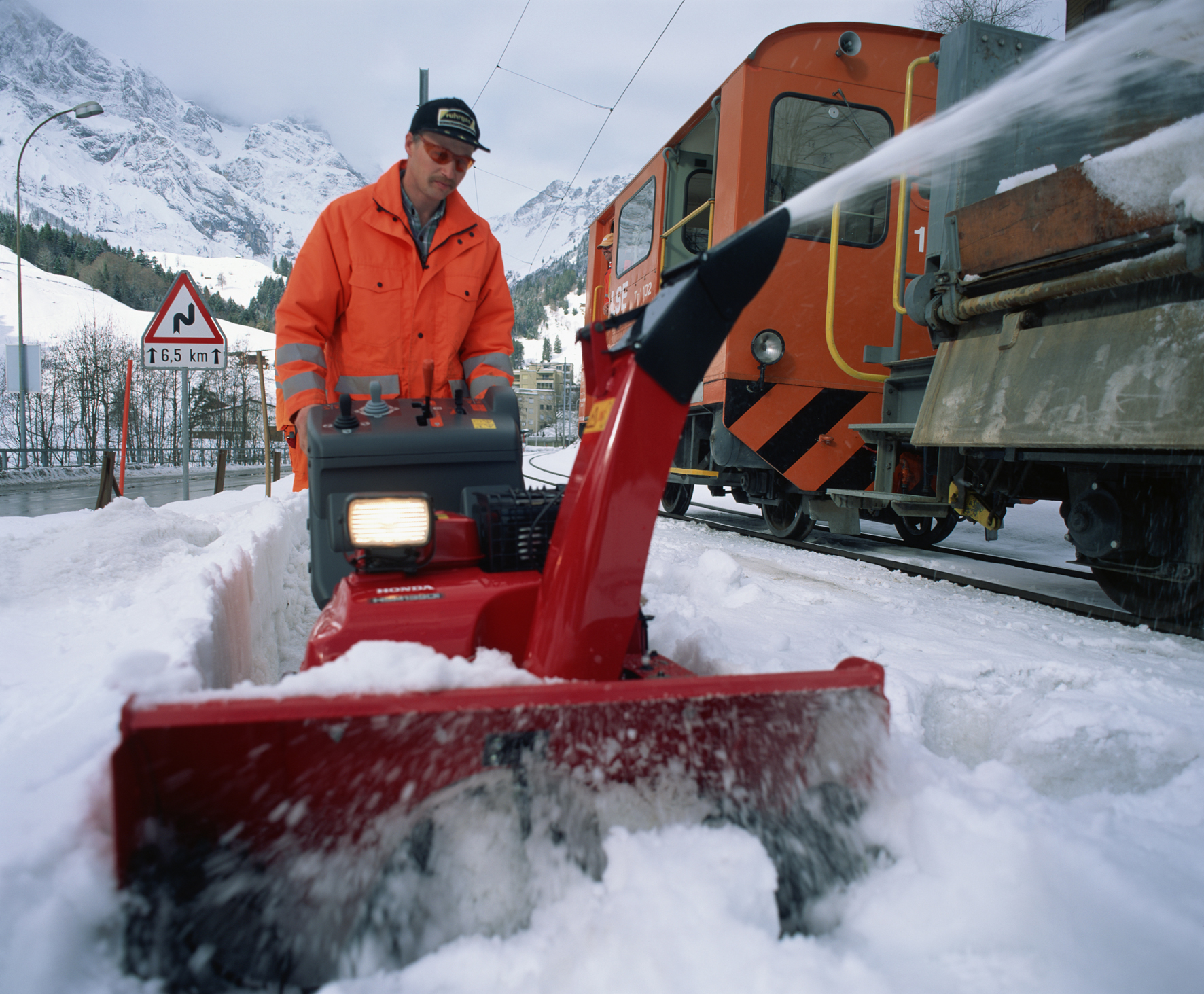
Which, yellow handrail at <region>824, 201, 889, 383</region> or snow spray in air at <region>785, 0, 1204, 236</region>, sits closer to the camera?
snow spray in air at <region>785, 0, 1204, 236</region>

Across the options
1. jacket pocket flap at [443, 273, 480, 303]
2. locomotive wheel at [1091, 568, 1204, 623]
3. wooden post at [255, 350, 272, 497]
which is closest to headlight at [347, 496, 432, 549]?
jacket pocket flap at [443, 273, 480, 303]

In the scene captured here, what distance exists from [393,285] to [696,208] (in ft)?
18.6

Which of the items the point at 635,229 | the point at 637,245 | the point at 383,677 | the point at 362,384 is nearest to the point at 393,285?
the point at 362,384

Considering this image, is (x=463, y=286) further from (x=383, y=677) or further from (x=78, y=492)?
(x=78, y=492)

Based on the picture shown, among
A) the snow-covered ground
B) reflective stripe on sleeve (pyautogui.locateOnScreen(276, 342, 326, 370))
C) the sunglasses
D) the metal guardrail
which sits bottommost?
the metal guardrail

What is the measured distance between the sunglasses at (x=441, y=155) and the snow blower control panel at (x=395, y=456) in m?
0.88

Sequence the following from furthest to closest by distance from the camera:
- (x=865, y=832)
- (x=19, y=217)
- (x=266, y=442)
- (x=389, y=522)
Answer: (x=19, y=217) → (x=266, y=442) → (x=389, y=522) → (x=865, y=832)

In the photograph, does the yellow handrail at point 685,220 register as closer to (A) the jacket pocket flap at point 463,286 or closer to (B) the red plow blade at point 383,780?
(A) the jacket pocket flap at point 463,286

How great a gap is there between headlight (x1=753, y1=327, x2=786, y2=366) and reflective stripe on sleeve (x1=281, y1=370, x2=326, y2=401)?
3.90 meters

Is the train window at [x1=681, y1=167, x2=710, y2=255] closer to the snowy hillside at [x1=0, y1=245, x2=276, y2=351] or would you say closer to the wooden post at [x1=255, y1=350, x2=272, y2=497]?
the wooden post at [x1=255, y1=350, x2=272, y2=497]

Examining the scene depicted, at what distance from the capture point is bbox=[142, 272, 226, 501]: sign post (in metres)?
7.76

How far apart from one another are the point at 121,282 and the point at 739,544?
426ft

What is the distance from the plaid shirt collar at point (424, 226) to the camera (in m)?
2.81

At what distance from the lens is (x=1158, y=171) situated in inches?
114
